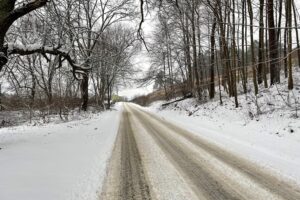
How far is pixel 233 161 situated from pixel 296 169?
1.36m

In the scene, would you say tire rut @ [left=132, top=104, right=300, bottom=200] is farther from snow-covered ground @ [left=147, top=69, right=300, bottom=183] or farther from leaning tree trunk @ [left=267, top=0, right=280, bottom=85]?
leaning tree trunk @ [left=267, top=0, right=280, bottom=85]

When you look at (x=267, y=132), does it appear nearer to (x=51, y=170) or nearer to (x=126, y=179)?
(x=126, y=179)

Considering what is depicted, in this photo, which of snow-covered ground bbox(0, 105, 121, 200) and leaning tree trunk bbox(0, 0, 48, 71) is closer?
snow-covered ground bbox(0, 105, 121, 200)

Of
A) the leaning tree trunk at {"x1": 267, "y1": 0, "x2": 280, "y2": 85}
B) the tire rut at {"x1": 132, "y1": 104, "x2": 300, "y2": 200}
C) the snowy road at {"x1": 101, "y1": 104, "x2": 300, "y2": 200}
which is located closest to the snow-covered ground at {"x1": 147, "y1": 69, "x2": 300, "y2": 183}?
the tire rut at {"x1": 132, "y1": 104, "x2": 300, "y2": 200}

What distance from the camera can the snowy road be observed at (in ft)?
15.0

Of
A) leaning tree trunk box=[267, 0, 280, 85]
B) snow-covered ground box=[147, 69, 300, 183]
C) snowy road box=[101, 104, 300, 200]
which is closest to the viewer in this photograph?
snowy road box=[101, 104, 300, 200]

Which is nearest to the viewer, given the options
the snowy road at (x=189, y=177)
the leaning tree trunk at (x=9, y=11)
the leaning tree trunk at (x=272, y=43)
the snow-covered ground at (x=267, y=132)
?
the snowy road at (x=189, y=177)

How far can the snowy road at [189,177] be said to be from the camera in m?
4.56

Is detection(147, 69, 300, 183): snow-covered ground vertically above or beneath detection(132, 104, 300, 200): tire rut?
above

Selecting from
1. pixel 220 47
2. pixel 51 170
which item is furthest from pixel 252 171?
pixel 220 47

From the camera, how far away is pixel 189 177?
5.48m

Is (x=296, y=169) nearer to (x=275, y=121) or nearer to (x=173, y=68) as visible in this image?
(x=275, y=121)

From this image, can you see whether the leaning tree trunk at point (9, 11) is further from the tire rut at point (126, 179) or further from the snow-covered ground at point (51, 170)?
the tire rut at point (126, 179)

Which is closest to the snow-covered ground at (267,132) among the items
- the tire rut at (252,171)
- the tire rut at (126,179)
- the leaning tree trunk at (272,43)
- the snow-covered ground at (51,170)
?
the tire rut at (252,171)
